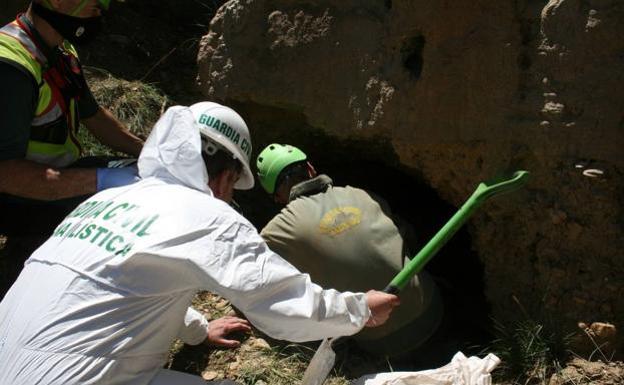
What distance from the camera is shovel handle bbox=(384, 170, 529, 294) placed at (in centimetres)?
260

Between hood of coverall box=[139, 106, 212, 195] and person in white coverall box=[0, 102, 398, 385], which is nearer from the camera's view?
person in white coverall box=[0, 102, 398, 385]

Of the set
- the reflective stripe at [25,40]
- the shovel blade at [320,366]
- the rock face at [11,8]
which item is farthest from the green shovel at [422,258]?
the rock face at [11,8]

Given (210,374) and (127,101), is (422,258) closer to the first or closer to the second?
(210,374)

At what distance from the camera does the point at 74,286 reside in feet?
6.78

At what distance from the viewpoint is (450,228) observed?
2.67 meters

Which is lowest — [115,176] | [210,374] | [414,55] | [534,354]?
[210,374]

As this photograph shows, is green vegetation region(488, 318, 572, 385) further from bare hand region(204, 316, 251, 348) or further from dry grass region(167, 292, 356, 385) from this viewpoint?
bare hand region(204, 316, 251, 348)

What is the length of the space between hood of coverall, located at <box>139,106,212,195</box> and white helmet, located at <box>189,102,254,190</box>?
0.16 meters

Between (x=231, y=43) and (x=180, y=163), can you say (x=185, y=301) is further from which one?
(x=231, y=43)

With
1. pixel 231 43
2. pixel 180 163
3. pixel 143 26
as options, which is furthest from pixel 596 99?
pixel 143 26

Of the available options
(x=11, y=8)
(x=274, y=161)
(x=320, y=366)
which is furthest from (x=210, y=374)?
(x=11, y=8)

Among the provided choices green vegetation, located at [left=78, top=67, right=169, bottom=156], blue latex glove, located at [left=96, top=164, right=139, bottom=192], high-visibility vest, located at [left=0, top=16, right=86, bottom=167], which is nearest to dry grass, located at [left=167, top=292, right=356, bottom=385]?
blue latex glove, located at [left=96, top=164, right=139, bottom=192]

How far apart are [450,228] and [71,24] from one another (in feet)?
5.76

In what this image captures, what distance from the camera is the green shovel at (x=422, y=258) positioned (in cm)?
258
